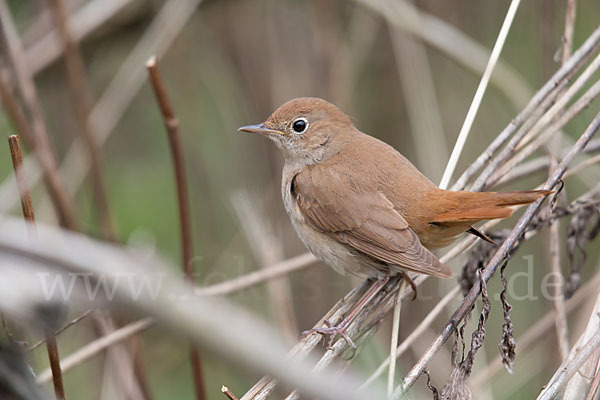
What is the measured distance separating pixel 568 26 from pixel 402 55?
113 cm

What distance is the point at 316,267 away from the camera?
14.4ft

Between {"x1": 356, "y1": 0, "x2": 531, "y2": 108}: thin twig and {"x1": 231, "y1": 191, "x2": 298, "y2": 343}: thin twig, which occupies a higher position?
{"x1": 356, "y1": 0, "x2": 531, "y2": 108}: thin twig

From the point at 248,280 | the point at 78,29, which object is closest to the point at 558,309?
the point at 248,280

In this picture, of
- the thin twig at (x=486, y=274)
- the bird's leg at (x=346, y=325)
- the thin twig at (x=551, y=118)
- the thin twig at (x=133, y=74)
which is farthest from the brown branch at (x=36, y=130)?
the thin twig at (x=551, y=118)

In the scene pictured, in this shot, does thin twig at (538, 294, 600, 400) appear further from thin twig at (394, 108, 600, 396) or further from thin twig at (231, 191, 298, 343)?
thin twig at (231, 191, 298, 343)

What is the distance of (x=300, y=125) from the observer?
3258 millimetres

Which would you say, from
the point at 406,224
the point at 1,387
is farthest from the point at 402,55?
the point at 1,387

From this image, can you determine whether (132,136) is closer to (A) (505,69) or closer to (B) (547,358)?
(A) (505,69)

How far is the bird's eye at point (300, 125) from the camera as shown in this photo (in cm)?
325

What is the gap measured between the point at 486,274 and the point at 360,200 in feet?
2.82

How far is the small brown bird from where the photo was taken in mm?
2463

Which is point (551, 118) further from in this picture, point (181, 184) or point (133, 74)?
point (133, 74)

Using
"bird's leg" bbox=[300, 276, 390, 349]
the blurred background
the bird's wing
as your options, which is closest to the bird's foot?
"bird's leg" bbox=[300, 276, 390, 349]

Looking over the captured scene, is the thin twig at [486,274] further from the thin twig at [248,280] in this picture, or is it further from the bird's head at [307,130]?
the bird's head at [307,130]
